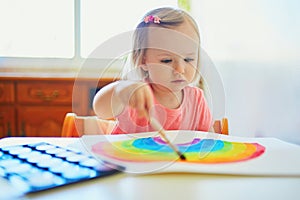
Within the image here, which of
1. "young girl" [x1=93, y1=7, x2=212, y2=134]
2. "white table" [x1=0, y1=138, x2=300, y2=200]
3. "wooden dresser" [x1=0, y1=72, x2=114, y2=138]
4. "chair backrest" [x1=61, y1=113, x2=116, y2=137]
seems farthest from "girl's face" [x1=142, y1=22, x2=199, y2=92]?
"wooden dresser" [x1=0, y1=72, x2=114, y2=138]

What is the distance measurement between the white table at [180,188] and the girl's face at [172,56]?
1.33 feet

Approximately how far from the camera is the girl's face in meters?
0.78

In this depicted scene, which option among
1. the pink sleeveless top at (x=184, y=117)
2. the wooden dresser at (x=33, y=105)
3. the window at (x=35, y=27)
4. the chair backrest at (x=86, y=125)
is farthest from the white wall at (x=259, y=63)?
the window at (x=35, y=27)

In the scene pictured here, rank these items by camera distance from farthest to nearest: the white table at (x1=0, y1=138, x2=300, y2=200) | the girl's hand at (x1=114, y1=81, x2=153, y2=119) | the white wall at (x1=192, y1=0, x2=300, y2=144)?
the white wall at (x1=192, y1=0, x2=300, y2=144) → the girl's hand at (x1=114, y1=81, x2=153, y2=119) → the white table at (x1=0, y1=138, x2=300, y2=200)

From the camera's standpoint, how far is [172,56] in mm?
788

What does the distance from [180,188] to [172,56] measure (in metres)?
0.46

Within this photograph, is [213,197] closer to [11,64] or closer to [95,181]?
[95,181]

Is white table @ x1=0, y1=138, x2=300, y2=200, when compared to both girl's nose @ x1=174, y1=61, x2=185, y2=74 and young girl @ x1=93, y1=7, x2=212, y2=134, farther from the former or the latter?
girl's nose @ x1=174, y1=61, x2=185, y2=74

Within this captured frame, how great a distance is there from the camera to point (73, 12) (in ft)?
7.61

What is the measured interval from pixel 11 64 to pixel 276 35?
191 centimetres

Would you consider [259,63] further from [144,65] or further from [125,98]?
[125,98]

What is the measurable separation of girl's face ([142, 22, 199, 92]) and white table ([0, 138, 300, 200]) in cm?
40

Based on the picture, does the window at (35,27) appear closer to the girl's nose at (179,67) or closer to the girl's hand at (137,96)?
the girl's nose at (179,67)

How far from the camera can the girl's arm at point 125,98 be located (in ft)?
1.64
